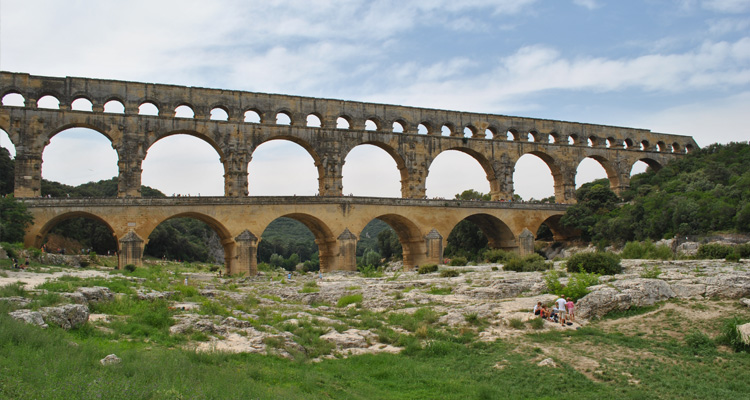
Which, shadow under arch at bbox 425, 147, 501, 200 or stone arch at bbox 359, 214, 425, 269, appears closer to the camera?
stone arch at bbox 359, 214, 425, 269

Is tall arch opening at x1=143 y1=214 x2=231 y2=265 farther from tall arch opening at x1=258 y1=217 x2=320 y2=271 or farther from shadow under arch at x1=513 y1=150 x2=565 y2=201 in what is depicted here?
shadow under arch at x1=513 y1=150 x2=565 y2=201

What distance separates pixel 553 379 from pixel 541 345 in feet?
7.14

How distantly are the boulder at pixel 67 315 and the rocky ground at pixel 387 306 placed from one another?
17mm

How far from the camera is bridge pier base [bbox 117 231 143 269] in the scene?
28.2 m

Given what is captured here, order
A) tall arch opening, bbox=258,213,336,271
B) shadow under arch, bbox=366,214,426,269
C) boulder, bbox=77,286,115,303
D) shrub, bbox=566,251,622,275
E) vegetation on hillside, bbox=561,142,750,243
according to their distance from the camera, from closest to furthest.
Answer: boulder, bbox=77,286,115,303
shrub, bbox=566,251,622,275
vegetation on hillside, bbox=561,142,750,243
tall arch opening, bbox=258,213,336,271
shadow under arch, bbox=366,214,426,269

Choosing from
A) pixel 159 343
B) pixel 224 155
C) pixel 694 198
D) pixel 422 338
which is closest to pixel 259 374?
pixel 159 343

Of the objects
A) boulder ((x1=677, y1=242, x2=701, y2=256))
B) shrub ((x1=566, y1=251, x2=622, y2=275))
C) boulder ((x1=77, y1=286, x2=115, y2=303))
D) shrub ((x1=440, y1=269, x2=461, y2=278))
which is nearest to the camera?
boulder ((x1=77, y1=286, x2=115, y2=303))

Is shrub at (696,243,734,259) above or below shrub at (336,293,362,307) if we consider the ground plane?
above

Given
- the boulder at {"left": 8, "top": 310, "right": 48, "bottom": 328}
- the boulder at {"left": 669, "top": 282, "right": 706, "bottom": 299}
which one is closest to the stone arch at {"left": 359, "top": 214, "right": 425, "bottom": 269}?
the boulder at {"left": 669, "top": 282, "right": 706, "bottom": 299}

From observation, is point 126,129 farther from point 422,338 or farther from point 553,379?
point 553,379

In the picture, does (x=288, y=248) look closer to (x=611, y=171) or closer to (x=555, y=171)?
(x=555, y=171)

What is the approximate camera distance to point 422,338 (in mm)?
13602

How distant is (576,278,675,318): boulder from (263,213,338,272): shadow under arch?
19.6 meters

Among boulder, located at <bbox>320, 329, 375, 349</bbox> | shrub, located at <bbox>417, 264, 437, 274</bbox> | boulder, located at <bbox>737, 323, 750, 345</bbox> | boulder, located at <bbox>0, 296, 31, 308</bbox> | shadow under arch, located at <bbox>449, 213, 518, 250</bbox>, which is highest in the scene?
shadow under arch, located at <bbox>449, 213, 518, 250</bbox>
